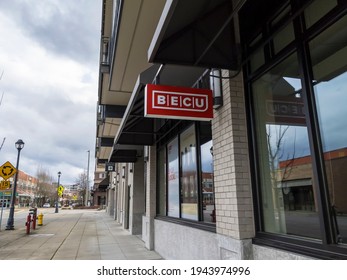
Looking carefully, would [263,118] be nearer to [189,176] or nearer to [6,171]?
[189,176]

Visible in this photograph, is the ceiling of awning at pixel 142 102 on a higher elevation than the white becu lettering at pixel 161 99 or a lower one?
higher

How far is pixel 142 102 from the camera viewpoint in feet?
22.1

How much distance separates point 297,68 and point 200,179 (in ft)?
10.9

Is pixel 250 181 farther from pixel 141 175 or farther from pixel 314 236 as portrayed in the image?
pixel 141 175

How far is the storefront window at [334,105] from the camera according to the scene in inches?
122

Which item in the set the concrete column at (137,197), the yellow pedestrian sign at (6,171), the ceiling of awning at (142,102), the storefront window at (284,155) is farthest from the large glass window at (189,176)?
the yellow pedestrian sign at (6,171)

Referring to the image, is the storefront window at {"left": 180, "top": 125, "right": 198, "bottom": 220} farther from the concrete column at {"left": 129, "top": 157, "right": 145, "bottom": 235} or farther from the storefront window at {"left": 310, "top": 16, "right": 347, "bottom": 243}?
the concrete column at {"left": 129, "top": 157, "right": 145, "bottom": 235}

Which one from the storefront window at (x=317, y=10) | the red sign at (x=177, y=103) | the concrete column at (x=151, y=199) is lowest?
the concrete column at (x=151, y=199)

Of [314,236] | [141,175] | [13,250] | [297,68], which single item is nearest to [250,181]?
[314,236]

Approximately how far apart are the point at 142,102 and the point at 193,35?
2904 mm

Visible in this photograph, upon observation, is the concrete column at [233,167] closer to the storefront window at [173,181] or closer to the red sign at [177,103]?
the red sign at [177,103]

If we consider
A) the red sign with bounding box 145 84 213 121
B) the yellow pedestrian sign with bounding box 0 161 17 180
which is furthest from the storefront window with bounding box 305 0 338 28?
the yellow pedestrian sign with bounding box 0 161 17 180

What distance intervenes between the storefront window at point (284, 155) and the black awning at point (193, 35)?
89cm

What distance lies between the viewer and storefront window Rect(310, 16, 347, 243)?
3.11m
